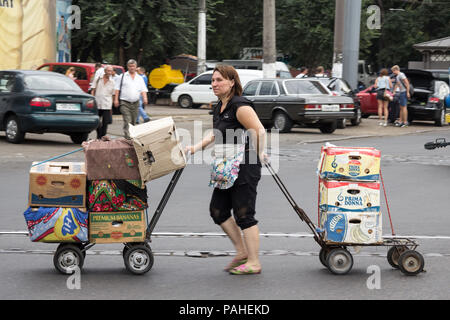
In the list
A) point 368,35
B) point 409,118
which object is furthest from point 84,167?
point 368,35

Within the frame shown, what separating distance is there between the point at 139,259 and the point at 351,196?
5.60ft

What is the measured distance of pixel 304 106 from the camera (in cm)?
2200

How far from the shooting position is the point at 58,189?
262 inches

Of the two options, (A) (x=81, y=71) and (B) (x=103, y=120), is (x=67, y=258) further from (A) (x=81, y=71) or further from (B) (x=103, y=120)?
(A) (x=81, y=71)

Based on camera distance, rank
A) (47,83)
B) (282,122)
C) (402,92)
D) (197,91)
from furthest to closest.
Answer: (197,91), (402,92), (282,122), (47,83)

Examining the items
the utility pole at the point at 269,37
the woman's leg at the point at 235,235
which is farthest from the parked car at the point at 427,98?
the woman's leg at the point at 235,235

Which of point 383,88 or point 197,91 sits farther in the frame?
point 197,91

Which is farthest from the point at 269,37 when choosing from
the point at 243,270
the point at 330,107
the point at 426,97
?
the point at 243,270

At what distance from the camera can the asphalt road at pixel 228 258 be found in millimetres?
6168

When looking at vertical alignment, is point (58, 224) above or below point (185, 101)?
above

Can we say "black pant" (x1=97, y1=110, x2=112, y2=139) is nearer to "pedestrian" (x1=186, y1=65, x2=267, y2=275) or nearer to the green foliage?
"pedestrian" (x1=186, y1=65, x2=267, y2=275)

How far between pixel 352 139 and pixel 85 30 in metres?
17.3

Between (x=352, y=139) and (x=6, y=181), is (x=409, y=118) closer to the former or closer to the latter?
(x=352, y=139)

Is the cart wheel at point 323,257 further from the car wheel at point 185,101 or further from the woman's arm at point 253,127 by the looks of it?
the car wheel at point 185,101
